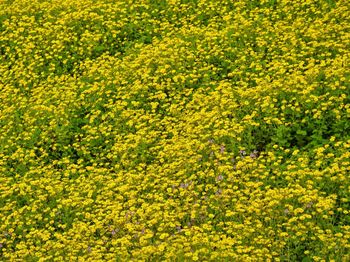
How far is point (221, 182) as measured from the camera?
7539mm

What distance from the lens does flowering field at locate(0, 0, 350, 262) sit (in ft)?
22.0

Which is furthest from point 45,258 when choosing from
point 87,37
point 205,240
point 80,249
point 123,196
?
point 87,37

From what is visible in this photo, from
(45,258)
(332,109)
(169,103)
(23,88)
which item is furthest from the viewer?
(23,88)

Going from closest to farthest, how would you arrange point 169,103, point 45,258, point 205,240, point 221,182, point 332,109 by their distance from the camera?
point 205,240 < point 45,258 < point 221,182 < point 332,109 < point 169,103

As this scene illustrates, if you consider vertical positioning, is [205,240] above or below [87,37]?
below

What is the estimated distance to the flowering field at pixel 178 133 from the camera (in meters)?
6.71

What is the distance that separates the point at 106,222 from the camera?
732 cm

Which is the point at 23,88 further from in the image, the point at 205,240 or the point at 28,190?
the point at 205,240

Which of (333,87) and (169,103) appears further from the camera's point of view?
(169,103)

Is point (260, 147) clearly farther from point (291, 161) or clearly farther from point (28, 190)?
point (28, 190)

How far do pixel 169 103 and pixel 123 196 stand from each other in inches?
89.4

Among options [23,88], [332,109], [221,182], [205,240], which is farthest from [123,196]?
[23,88]

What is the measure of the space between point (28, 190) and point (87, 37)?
4.76 metres

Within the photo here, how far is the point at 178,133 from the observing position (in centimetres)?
899
